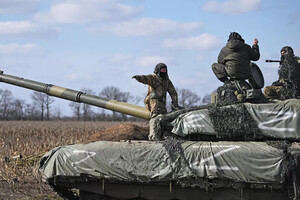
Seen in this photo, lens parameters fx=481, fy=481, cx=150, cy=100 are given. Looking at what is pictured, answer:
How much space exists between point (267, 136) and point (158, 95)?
2312 millimetres

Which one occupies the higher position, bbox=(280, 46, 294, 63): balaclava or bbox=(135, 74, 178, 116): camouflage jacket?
bbox=(280, 46, 294, 63): balaclava

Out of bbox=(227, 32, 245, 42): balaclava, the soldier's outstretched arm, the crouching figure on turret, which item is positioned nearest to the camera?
the crouching figure on turret

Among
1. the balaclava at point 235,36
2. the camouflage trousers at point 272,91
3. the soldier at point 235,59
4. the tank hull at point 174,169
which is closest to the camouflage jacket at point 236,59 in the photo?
the soldier at point 235,59

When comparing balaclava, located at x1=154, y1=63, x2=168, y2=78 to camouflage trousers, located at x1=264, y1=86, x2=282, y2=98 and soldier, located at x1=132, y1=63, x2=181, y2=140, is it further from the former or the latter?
camouflage trousers, located at x1=264, y1=86, x2=282, y2=98

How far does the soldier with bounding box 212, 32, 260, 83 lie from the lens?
907 centimetres

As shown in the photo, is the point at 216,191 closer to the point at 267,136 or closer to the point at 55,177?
the point at 267,136

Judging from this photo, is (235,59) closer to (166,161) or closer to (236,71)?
(236,71)

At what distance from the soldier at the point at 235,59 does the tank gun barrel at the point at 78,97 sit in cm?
174

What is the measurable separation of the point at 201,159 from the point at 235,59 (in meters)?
2.15

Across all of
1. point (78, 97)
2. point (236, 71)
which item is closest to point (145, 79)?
point (236, 71)

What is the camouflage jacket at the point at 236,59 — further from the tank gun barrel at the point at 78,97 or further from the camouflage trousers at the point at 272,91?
the tank gun barrel at the point at 78,97

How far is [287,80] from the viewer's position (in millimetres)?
9742

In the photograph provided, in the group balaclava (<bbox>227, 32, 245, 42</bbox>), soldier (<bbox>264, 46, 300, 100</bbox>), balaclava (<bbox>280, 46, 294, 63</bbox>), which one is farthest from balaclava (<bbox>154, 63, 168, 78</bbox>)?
balaclava (<bbox>280, 46, 294, 63</bbox>)

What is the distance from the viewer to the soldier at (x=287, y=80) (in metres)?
9.54
